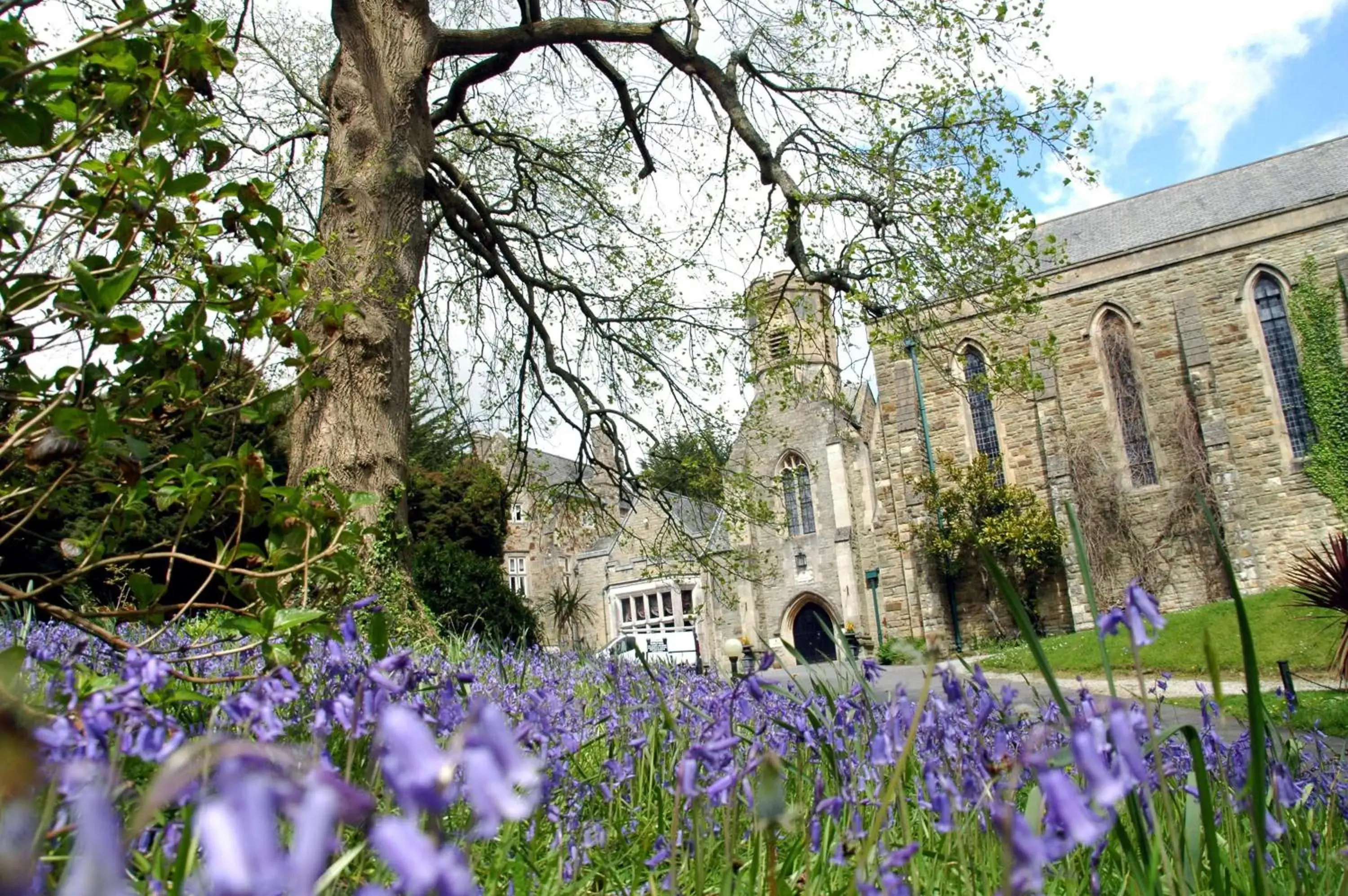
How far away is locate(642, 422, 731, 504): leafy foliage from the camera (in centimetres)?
1123

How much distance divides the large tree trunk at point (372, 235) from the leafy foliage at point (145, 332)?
4.68 metres

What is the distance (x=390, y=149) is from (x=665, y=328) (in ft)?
13.6

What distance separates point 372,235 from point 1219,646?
1682cm

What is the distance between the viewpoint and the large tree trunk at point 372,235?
8.01 m

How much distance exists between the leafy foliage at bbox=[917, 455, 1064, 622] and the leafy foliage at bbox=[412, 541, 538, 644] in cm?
1497

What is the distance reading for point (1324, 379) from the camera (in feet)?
76.4

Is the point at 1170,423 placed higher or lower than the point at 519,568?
higher

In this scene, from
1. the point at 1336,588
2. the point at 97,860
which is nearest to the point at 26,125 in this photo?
the point at 97,860

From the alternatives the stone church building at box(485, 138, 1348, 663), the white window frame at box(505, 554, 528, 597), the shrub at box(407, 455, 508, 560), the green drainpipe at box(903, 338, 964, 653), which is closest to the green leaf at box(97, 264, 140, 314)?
the stone church building at box(485, 138, 1348, 663)

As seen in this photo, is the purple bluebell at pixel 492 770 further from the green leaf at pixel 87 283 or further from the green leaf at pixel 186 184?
the green leaf at pixel 186 184

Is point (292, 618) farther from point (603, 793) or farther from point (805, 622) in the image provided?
point (805, 622)

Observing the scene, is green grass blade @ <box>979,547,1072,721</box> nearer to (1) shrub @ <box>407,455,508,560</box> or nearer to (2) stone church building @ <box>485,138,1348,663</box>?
(2) stone church building @ <box>485,138,1348,663</box>

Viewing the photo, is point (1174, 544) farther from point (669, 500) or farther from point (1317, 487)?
point (669, 500)

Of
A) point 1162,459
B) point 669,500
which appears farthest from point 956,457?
point 669,500
